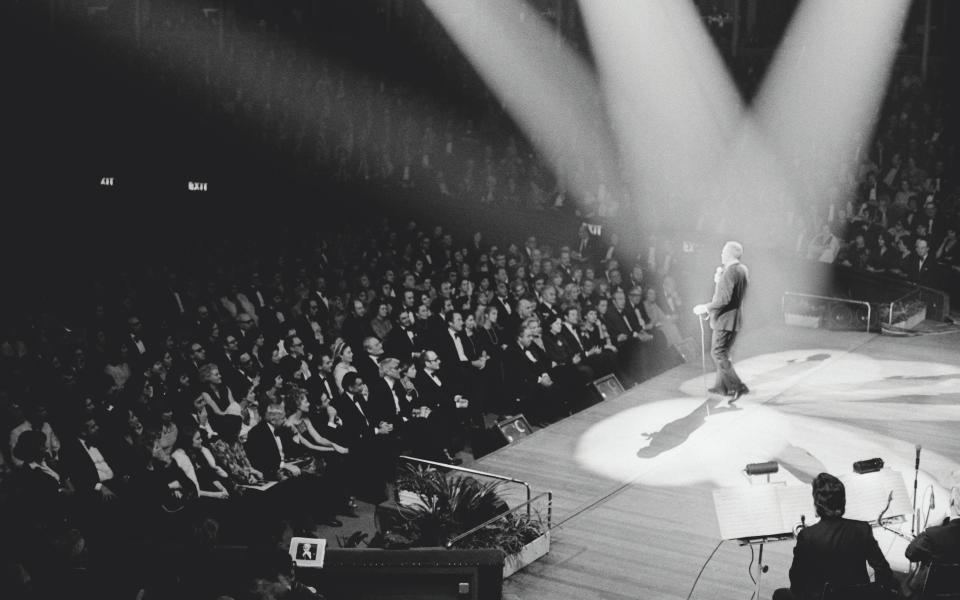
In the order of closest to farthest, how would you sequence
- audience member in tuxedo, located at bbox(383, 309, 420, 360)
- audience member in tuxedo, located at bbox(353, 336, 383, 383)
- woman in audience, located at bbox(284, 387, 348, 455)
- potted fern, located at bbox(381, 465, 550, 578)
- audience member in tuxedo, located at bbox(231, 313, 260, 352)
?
potted fern, located at bbox(381, 465, 550, 578) → woman in audience, located at bbox(284, 387, 348, 455) → audience member in tuxedo, located at bbox(353, 336, 383, 383) → audience member in tuxedo, located at bbox(231, 313, 260, 352) → audience member in tuxedo, located at bbox(383, 309, 420, 360)

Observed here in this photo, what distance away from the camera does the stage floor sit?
20.3ft

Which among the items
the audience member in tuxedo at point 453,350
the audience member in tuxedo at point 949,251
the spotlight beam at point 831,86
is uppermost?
the spotlight beam at point 831,86

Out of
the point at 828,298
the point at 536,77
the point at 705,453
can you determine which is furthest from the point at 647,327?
the point at 536,77

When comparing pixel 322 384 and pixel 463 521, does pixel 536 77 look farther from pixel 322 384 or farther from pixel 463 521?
pixel 463 521

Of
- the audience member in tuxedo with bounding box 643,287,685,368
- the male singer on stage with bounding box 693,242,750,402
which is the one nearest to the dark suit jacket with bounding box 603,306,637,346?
the audience member in tuxedo with bounding box 643,287,685,368

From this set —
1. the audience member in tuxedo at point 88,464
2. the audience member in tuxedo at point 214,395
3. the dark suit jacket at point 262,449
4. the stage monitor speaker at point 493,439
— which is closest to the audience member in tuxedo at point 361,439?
the dark suit jacket at point 262,449

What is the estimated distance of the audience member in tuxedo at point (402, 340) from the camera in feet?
31.9

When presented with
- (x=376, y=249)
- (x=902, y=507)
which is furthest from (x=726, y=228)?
(x=902, y=507)

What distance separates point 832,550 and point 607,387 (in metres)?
5.49

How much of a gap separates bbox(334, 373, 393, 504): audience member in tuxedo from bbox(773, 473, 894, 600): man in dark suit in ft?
13.0

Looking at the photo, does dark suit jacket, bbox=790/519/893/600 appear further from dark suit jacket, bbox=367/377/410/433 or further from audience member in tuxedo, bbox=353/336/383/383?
audience member in tuxedo, bbox=353/336/383/383

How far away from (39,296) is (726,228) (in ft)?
30.9

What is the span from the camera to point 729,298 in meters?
8.76

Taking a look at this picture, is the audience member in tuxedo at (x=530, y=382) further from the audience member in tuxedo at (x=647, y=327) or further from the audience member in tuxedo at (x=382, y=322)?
the audience member in tuxedo at (x=647, y=327)
